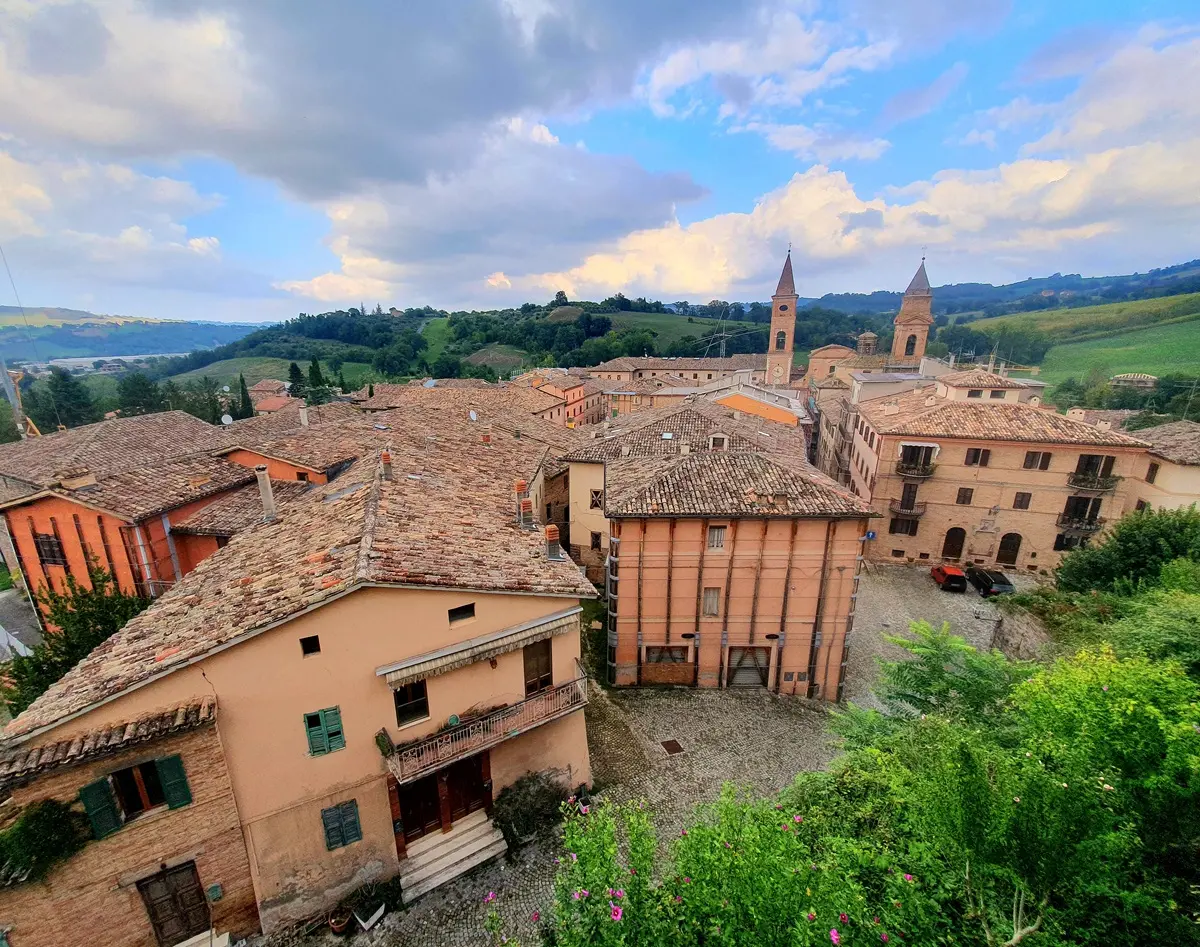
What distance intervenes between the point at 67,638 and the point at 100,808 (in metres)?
6.34

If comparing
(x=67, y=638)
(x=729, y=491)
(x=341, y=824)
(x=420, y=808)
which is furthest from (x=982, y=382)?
(x=67, y=638)

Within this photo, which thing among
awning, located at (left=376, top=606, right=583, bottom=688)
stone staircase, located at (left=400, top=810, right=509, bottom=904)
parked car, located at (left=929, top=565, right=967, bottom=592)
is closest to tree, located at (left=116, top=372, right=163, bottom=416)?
stone staircase, located at (left=400, top=810, right=509, bottom=904)

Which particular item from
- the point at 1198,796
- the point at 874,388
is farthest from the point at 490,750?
the point at 874,388

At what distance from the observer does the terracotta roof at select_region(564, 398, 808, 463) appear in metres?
25.5

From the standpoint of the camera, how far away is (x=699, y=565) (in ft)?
63.6

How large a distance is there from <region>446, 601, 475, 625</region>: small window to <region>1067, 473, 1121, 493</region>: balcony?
35358 millimetres

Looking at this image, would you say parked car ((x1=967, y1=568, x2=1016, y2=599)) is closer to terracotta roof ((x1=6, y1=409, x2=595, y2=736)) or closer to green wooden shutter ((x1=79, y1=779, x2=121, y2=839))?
terracotta roof ((x1=6, y1=409, x2=595, y2=736))

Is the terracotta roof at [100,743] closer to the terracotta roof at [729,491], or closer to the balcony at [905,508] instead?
the terracotta roof at [729,491]

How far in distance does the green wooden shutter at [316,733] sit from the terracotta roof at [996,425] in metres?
32.8

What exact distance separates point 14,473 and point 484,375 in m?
94.9

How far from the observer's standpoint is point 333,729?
38.4 feet

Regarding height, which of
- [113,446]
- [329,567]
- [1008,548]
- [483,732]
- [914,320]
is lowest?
[1008,548]

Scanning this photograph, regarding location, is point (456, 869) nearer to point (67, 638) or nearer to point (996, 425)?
point (67, 638)

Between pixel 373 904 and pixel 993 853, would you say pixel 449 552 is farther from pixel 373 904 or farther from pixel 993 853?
pixel 993 853
